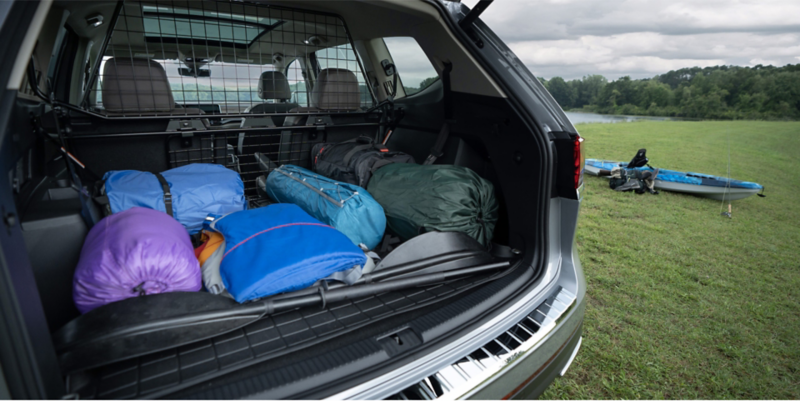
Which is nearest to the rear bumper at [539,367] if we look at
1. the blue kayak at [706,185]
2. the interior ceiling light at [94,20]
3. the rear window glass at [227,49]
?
the rear window glass at [227,49]

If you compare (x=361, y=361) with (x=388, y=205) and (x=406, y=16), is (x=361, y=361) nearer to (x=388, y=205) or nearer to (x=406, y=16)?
(x=388, y=205)

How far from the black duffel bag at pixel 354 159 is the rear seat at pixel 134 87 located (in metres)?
0.96

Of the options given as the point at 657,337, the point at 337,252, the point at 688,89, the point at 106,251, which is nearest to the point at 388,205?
the point at 337,252

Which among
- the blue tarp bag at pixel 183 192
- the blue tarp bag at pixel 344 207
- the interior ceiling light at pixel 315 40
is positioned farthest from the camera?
the interior ceiling light at pixel 315 40

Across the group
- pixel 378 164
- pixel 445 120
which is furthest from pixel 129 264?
pixel 445 120

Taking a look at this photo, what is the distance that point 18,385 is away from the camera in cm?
76

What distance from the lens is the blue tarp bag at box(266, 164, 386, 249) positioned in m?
1.90

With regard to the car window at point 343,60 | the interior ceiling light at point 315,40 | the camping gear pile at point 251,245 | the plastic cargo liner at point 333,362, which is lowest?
the plastic cargo liner at point 333,362

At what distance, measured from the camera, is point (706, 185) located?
5.34 metres

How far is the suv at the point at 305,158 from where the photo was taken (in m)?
0.94

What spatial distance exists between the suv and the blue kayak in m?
4.76

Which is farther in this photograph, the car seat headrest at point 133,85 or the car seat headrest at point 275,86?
the car seat headrest at point 275,86

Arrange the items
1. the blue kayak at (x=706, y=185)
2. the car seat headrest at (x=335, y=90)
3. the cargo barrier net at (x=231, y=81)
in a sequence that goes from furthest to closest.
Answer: the blue kayak at (x=706, y=185), the car seat headrest at (x=335, y=90), the cargo barrier net at (x=231, y=81)

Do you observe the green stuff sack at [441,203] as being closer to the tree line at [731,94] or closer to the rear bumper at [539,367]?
the rear bumper at [539,367]
